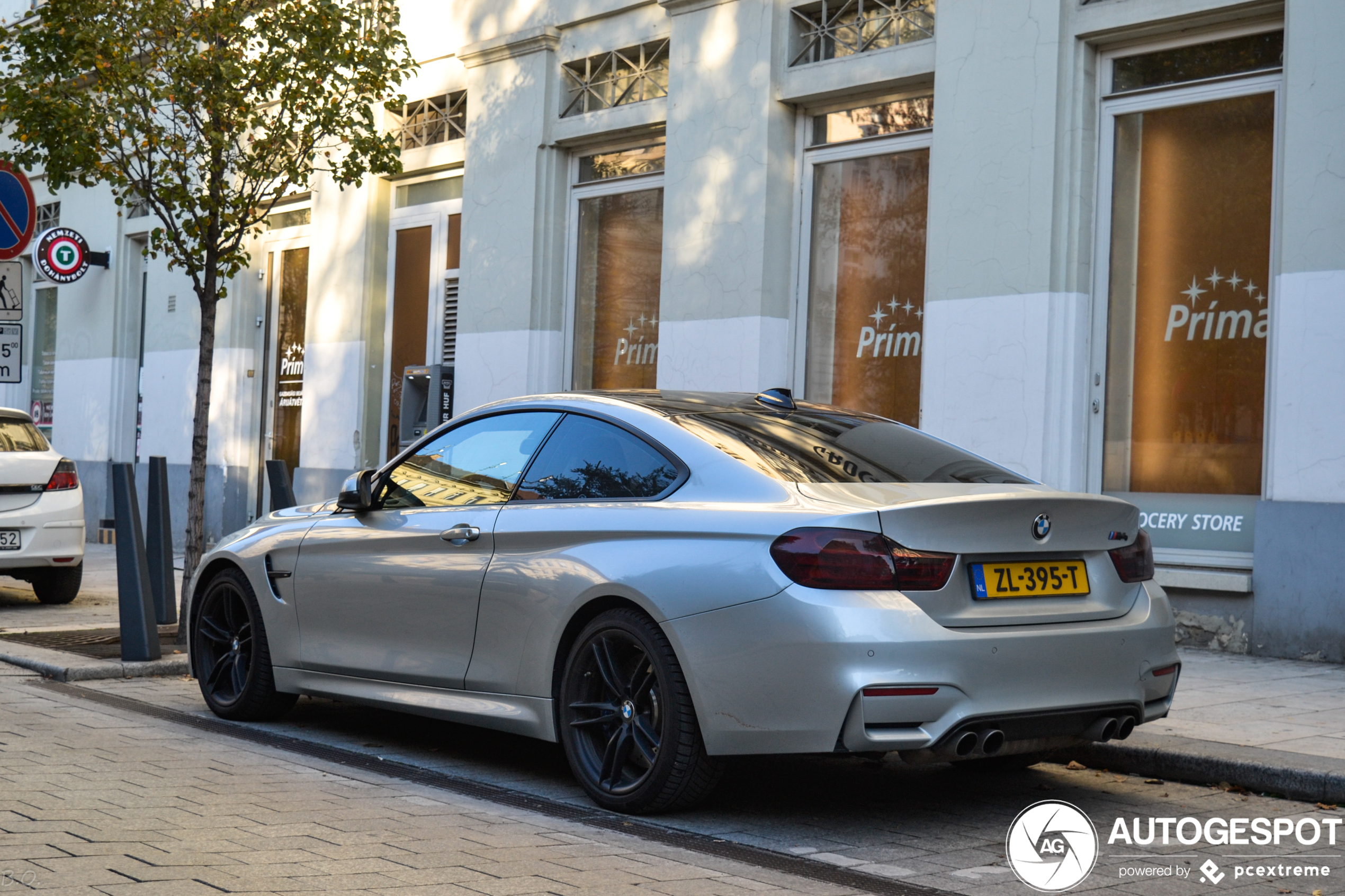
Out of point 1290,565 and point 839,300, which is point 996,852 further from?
point 839,300

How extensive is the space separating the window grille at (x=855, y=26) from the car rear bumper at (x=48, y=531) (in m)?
6.76

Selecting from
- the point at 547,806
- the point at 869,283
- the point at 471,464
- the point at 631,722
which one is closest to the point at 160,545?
the point at 471,464

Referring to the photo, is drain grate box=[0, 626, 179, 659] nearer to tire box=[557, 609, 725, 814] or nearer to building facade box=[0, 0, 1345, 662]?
tire box=[557, 609, 725, 814]

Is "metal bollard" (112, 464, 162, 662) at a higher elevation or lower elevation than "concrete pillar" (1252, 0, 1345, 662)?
lower

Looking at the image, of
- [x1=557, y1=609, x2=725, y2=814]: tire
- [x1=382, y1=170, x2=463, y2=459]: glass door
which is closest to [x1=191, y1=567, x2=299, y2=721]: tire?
[x1=557, y1=609, x2=725, y2=814]: tire

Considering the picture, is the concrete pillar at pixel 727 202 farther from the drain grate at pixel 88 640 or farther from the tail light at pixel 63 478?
the tail light at pixel 63 478

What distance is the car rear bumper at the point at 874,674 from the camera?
435 cm

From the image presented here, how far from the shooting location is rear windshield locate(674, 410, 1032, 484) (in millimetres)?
4969

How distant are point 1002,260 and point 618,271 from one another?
14.6 ft

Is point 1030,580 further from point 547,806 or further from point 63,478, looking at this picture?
point 63,478

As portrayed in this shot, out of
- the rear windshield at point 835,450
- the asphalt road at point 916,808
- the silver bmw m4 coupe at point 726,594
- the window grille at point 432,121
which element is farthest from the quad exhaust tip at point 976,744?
the window grille at point 432,121

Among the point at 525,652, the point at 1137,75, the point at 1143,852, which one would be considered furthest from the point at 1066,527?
the point at 1137,75

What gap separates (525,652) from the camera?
529 cm
